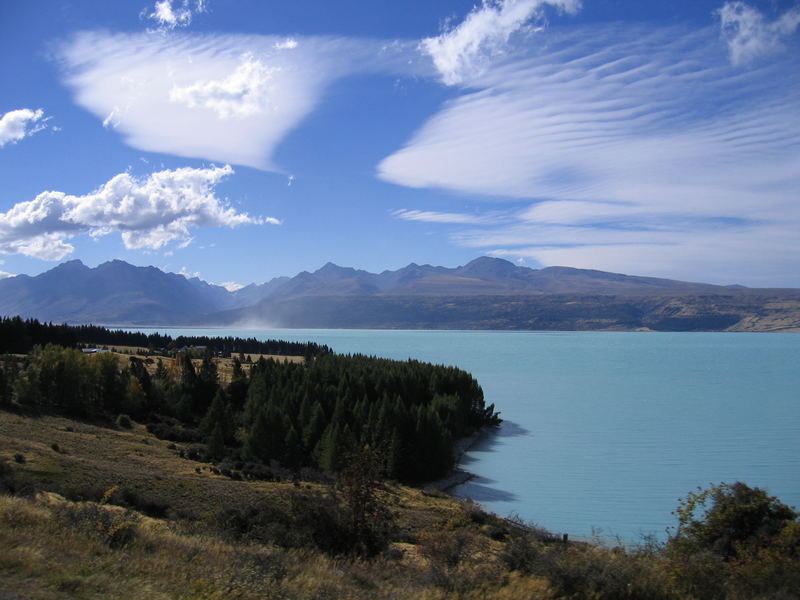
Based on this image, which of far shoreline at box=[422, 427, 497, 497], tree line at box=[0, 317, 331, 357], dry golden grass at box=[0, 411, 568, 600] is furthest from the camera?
Answer: tree line at box=[0, 317, 331, 357]

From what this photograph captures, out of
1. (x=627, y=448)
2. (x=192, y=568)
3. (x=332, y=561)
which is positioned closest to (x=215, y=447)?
(x=627, y=448)

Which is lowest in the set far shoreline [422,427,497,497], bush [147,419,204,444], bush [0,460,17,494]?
far shoreline [422,427,497,497]

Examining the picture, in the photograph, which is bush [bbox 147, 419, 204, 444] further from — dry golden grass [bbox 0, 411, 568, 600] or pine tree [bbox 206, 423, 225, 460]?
dry golden grass [bbox 0, 411, 568, 600]

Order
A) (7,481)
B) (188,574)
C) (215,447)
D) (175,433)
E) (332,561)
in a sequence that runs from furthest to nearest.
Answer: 1. (175,433)
2. (215,447)
3. (7,481)
4. (332,561)
5. (188,574)

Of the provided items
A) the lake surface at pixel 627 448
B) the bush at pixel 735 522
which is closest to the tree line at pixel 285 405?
the lake surface at pixel 627 448

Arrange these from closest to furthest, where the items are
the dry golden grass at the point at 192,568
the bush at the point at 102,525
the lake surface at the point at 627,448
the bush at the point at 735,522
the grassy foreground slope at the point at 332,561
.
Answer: the dry golden grass at the point at 192,568, the grassy foreground slope at the point at 332,561, the bush at the point at 102,525, the bush at the point at 735,522, the lake surface at the point at 627,448

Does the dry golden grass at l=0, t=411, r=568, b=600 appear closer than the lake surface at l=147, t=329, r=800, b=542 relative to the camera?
Yes

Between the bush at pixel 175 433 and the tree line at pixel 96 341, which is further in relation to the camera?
the tree line at pixel 96 341

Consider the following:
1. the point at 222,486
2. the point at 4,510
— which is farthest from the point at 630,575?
the point at 222,486

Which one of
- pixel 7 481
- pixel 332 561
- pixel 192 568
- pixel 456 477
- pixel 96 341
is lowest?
pixel 456 477

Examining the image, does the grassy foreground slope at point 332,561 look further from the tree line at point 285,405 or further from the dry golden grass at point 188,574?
the tree line at point 285,405

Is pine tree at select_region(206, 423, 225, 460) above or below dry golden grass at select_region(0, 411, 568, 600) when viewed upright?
below

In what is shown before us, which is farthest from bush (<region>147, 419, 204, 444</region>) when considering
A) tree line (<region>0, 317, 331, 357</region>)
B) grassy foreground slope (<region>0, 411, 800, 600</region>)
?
tree line (<region>0, 317, 331, 357</region>)

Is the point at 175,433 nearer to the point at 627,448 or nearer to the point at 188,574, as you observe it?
the point at 627,448
